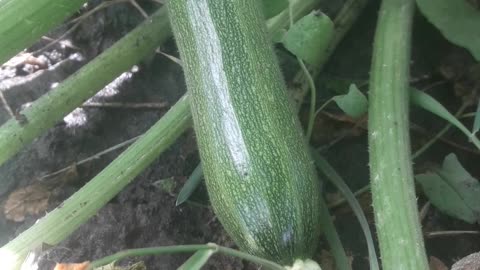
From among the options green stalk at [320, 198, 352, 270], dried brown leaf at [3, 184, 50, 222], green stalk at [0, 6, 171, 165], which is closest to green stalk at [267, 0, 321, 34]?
green stalk at [0, 6, 171, 165]

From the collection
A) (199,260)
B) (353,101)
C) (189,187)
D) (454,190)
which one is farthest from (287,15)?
(199,260)

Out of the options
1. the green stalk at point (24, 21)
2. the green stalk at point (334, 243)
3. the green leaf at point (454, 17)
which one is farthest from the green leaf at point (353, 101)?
the green stalk at point (24, 21)

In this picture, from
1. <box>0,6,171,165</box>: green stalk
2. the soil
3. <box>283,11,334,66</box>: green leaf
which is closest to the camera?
<box>283,11,334,66</box>: green leaf

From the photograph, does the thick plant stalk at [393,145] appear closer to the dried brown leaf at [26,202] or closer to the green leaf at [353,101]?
the green leaf at [353,101]

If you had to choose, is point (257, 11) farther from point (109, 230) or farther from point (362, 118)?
point (109, 230)

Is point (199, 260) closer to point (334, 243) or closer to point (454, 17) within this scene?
point (334, 243)

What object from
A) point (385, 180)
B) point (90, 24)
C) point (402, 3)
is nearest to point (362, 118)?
point (402, 3)

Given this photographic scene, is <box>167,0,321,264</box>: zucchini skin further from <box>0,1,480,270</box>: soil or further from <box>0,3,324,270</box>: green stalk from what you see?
<box>0,1,480,270</box>: soil
